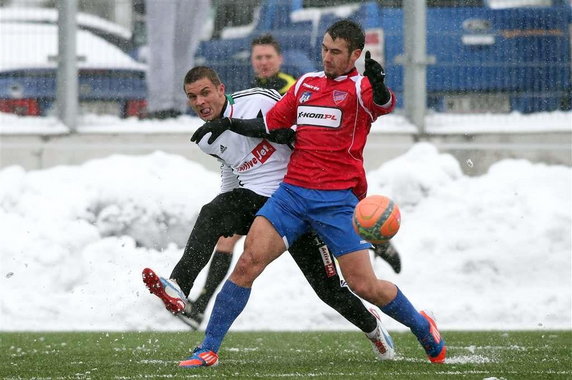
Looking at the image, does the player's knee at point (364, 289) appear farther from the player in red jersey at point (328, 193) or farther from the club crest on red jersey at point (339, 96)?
the club crest on red jersey at point (339, 96)

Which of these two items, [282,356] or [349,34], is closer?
[349,34]

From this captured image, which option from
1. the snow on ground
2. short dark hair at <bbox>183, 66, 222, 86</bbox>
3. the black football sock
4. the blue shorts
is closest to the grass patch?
the black football sock

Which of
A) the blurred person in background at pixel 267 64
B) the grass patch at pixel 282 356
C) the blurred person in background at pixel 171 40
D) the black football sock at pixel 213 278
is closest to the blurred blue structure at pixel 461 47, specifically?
the blurred person in background at pixel 171 40

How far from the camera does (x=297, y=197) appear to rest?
7.41 meters

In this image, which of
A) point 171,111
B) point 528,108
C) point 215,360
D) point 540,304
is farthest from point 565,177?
point 215,360

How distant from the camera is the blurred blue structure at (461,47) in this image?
1305 centimetres

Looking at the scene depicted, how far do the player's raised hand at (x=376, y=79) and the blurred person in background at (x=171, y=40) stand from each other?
19.9 feet

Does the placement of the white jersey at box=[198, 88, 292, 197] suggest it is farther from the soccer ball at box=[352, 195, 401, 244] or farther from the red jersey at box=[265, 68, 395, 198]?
the soccer ball at box=[352, 195, 401, 244]

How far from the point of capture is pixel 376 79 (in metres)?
7.12

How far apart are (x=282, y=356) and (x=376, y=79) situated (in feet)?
6.92

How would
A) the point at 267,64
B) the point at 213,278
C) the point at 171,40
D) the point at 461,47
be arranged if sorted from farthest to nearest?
the point at 461,47 → the point at 171,40 → the point at 267,64 → the point at 213,278

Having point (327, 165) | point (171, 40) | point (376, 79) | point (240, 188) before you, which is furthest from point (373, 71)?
point (171, 40)

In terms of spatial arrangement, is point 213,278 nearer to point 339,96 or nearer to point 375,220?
point 339,96

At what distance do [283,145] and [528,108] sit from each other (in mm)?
6111
